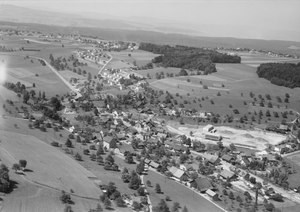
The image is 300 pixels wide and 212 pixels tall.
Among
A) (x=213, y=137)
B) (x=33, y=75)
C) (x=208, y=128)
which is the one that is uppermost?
(x=33, y=75)

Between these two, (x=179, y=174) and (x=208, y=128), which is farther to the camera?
(x=208, y=128)

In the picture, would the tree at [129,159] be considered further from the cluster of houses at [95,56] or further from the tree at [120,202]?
the cluster of houses at [95,56]

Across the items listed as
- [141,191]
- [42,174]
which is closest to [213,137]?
[141,191]

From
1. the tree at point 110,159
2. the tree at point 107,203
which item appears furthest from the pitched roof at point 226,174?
the tree at point 107,203

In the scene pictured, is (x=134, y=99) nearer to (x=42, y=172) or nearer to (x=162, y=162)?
(x=162, y=162)

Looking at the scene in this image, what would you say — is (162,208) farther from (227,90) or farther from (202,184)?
(227,90)

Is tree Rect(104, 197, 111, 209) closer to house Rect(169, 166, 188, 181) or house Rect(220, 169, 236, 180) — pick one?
house Rect(169, 166, 188, 181)

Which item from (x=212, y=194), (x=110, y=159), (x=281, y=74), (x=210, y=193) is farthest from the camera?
(x=281, y=74)
